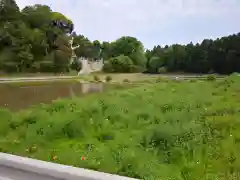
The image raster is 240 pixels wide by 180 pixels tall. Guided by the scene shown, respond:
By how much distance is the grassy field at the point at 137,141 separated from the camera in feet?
15.3

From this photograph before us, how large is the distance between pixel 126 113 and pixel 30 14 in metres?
39.9

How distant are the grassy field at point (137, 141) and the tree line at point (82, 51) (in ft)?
107

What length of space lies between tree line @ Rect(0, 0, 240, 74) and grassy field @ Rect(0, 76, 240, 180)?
107ft

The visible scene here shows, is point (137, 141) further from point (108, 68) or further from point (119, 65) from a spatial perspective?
point (108, 68)

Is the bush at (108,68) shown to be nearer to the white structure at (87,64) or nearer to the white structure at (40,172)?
the white structure at (87,64)

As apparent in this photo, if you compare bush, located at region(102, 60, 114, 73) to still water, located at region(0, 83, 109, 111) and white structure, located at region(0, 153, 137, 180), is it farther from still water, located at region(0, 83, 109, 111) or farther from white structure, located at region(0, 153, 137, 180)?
white structure, located at region(0, 153, 137, 180)

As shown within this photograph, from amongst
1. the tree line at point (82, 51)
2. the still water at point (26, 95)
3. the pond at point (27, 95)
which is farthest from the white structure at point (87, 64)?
the still water at point (26, 95)

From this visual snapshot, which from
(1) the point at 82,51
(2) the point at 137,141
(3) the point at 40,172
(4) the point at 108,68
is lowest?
(4) the point at 108,68

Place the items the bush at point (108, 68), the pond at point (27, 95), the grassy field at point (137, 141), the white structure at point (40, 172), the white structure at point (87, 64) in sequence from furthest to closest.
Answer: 1. the bush at point (108, 68)
2. the white structure at point (87, 64)
3. the pond at point (27, 95)
4. the grassy field at point (137, 141)
5. the white structure at point (40, 172)

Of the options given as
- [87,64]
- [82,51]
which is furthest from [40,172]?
[87,64]

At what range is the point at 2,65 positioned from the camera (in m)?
39.0

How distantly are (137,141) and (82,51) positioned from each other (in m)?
50.6

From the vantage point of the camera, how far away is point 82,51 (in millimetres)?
55531

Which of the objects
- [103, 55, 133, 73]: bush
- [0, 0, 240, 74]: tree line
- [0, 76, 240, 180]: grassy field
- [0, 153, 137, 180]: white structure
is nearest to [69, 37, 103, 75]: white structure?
[0, 0, 240, 74]: tree line
